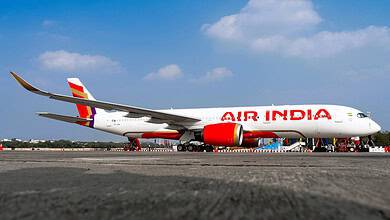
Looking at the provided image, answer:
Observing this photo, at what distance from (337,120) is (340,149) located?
21.2 feet

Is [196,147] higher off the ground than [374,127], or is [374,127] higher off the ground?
[374,127]

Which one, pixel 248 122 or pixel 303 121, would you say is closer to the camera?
pixel 303 121

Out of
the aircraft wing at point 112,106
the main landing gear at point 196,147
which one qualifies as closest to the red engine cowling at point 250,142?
the main landing gear at point 196,147

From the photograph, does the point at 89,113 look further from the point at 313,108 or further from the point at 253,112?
the point at 313,108

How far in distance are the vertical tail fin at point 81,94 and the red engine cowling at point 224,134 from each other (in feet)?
32.2

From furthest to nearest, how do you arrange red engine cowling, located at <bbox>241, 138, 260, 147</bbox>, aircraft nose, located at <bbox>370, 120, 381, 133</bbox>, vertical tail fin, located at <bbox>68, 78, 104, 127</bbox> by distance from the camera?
1. vertical tail fin, located at <bbox>68, 78, 104, 127</bbox>
2. red engine cowling, located at <bbox>241, 138, 260, 147</bbox>
3. aircraft nose, located at <bbox>370, 120, 381, 133</bbox>

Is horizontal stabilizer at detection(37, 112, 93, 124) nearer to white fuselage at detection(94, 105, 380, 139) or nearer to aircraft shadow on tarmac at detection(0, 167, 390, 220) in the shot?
white fuselage at detection(94, 105, 380, 139)

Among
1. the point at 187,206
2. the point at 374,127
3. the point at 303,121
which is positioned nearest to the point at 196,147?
the point at 303,121

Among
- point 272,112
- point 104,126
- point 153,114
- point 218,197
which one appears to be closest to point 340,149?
point 272,112

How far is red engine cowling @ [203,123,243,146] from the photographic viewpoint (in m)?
17.5

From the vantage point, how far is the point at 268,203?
1.87m

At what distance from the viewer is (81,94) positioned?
25219 millimetres

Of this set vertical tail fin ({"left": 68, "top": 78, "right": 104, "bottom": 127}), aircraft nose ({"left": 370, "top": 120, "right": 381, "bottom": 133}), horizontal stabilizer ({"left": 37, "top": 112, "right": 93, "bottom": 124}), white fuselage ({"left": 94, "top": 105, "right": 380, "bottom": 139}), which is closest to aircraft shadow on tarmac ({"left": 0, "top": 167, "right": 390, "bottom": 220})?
white fuselage ({"left": 94, "top": 105, "right": 380, "bottom": 139})

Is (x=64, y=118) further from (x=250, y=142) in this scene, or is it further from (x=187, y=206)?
Answer: (x=187, y=206)
